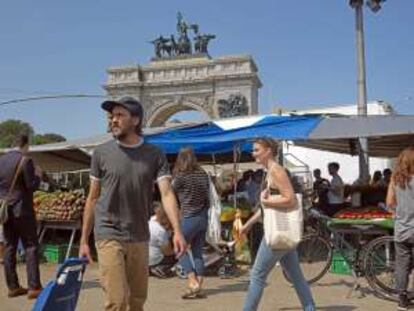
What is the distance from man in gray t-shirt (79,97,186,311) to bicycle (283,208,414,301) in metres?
3.40

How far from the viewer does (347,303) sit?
6934 mm

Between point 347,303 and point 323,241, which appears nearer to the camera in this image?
point 347,303

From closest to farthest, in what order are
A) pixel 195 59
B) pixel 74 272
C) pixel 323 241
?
pixel 74 272, pixel 323 241, pixel 195 59

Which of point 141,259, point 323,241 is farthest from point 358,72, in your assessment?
point 141,259

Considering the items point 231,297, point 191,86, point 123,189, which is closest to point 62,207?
point 231,297

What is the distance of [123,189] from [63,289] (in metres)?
0.80

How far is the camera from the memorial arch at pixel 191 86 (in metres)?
64.7

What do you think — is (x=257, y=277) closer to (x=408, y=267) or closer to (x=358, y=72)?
(x=408, y=267)

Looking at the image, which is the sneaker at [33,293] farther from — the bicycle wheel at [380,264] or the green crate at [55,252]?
the bicycle wheel at [380,264]

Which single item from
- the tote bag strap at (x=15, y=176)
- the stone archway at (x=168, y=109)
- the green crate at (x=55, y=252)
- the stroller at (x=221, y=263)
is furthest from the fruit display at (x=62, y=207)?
the stone archway at (x=168, y=109)

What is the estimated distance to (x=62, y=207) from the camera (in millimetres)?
10242

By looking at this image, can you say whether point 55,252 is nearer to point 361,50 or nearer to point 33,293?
point 33,293

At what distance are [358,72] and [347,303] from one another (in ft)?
32.6

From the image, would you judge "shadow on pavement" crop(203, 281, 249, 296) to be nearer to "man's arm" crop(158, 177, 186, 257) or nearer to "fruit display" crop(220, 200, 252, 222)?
"fruit display" crop(220, 200, 252, 222)
